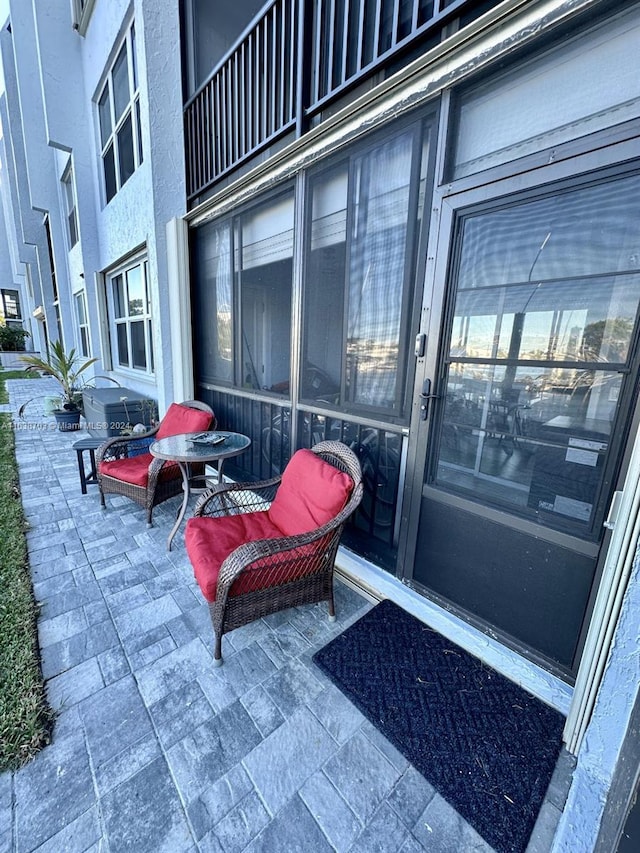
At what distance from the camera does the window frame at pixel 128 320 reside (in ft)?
15.1

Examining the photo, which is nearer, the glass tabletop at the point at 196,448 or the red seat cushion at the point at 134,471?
the glass tabletop at the point at 196,448

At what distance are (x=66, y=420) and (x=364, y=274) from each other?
5.94 metres

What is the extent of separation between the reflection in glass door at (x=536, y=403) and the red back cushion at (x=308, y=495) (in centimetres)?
53

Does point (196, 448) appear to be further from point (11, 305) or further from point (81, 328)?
point (11, 305)

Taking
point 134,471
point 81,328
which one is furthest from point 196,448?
point 81,328

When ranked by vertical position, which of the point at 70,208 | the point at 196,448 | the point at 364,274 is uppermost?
the point at 70,208

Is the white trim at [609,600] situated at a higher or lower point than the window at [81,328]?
lower

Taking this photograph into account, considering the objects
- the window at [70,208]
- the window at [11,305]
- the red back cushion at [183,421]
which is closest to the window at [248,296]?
the red back cushion at [183,421]

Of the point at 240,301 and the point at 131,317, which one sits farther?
the point at 131,317

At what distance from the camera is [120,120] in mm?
4594

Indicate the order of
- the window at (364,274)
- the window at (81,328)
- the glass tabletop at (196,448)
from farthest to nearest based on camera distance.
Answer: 1. the window at (81,328)
2. the glass tabletop at (196,448)
3. the window at (364,274)

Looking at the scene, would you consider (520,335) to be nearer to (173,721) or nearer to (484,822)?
(484,822)

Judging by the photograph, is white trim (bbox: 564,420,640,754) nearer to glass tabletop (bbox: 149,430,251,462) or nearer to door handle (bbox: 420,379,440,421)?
door handle (bbox: 420,379,440,421)

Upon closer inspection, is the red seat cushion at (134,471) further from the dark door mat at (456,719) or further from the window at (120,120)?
the window at (120,120)
